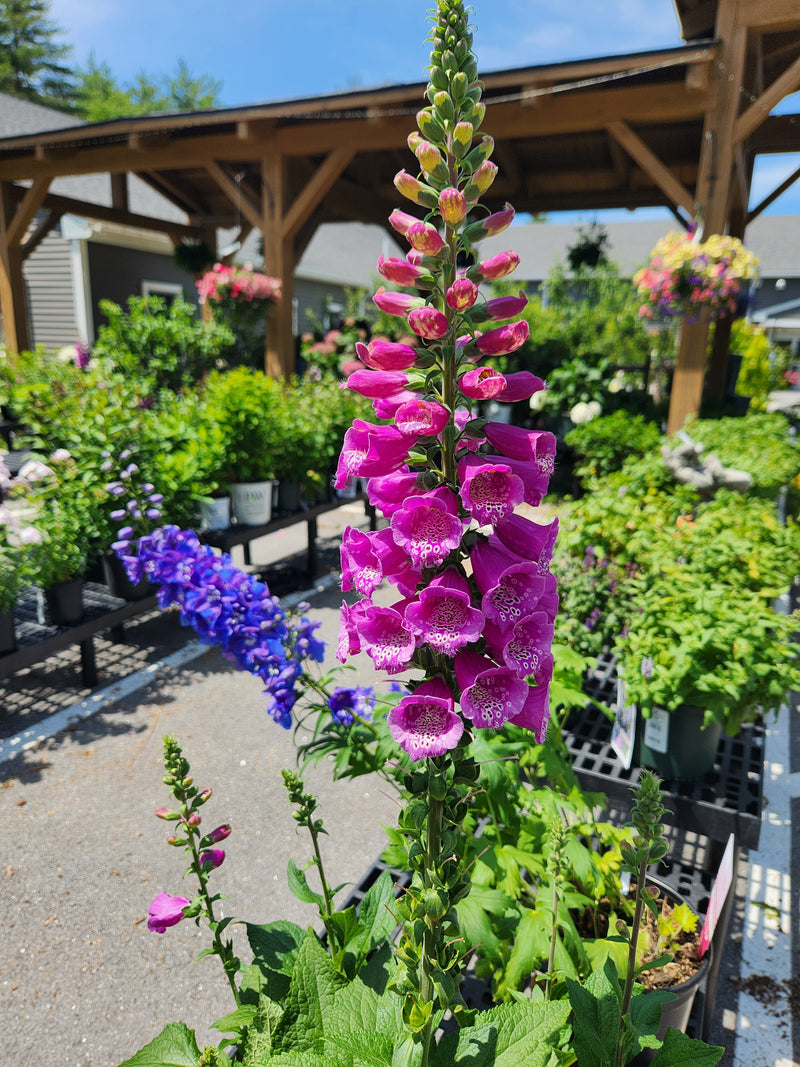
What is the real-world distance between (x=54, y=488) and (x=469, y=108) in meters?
3.64

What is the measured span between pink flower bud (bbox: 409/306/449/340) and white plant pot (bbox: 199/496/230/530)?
4054mm

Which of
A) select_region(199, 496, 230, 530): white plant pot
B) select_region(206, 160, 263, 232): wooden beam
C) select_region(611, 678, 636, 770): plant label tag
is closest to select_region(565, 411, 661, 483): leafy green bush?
select_region(199, 496, 230, 530): white plant pot

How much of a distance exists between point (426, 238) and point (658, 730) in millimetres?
1808

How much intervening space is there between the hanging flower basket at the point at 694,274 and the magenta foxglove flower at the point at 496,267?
5.56 m

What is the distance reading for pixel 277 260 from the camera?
8602 millimetres

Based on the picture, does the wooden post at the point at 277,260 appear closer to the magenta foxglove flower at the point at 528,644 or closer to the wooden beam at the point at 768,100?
the wooden beam at the point at 768,100

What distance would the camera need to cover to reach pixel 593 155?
31.6 ft

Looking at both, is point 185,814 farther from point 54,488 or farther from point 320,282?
point 320,282

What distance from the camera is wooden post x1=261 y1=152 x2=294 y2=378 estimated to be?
8305 mm

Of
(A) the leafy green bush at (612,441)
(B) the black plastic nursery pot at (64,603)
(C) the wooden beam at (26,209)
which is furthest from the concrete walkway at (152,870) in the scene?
(C) the wooden beam at (26,209)

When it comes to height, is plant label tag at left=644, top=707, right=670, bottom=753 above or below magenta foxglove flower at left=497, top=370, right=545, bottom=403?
below

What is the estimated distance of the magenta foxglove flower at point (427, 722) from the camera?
903 mm

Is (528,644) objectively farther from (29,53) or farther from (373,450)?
(29,53)

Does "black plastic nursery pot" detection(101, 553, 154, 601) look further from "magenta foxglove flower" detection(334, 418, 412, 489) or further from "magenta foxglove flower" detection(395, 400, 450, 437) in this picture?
"magenta foxglove flower" detection(395, 400, 450, 437)
